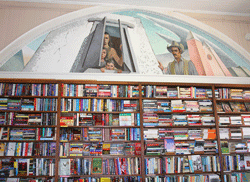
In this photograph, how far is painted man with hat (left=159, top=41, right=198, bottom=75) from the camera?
411 centimetres

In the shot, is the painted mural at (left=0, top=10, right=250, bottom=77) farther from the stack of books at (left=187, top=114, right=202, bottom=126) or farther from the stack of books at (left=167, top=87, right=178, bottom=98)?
the stack of books at (left=187, top=114, right=202, bottom=126)

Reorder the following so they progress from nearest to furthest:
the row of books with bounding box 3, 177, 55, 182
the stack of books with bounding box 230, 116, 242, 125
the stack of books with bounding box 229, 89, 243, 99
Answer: the row of books with bounding box 3, 177, 55, 182, the stack of books with bounding box 230, 116, 242, 125, the stack of books with bounding box 229, 89, 243, 99

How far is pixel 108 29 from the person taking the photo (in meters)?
4.17

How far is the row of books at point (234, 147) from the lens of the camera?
3.84m

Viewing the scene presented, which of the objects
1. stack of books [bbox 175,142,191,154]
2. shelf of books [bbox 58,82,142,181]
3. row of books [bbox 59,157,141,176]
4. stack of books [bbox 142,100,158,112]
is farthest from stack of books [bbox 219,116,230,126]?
row of books [bbox 59,157,141,176]

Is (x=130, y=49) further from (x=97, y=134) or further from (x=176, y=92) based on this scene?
(x=97, y=134)

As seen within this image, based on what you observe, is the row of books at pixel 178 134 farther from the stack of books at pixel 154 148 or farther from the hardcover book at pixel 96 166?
the hardcover book at pixel 96 166

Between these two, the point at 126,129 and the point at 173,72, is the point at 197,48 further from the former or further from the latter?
the point at 126,129

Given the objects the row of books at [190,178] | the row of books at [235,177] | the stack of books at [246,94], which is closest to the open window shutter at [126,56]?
the row of books at [190,178]

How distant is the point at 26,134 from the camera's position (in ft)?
11.4

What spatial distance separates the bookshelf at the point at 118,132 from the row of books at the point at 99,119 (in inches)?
0.7

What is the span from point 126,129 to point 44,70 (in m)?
1.85

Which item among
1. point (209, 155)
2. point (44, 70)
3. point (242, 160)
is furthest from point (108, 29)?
point (242, 160)

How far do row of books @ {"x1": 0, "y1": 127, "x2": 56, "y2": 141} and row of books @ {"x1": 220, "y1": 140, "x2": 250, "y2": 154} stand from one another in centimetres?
309
